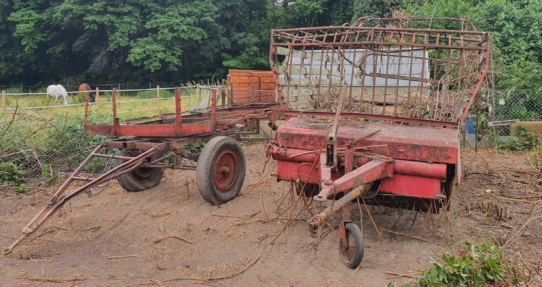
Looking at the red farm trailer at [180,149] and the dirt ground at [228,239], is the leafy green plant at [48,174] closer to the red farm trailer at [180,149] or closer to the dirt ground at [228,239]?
the dirt ground at [228,239]

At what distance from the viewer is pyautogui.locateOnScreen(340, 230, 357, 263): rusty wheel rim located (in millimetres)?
3992

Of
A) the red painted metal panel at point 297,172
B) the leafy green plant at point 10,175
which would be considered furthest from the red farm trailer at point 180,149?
the leafy green plant at point 10,175

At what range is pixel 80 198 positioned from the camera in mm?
7332

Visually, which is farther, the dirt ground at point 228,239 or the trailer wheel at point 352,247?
the dirt ground at point 228,239

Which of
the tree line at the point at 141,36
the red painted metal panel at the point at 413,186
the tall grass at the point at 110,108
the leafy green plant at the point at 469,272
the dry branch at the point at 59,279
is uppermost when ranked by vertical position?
the tree line at the point at 141,36

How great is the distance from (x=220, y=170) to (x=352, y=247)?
2993 mm

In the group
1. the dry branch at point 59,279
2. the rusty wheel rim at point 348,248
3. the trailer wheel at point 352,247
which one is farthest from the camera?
the dry branch at point 59,279

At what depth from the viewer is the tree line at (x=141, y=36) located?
33.0 m

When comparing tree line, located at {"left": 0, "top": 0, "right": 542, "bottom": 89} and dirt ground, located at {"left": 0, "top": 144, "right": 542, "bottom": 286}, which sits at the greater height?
tree line, located at {"left": 0, "top": 0, "right": 542, "bottom": 89}

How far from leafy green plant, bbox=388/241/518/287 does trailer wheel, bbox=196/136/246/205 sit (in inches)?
125

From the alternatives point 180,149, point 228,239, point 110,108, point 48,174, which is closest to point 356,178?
point 228,239

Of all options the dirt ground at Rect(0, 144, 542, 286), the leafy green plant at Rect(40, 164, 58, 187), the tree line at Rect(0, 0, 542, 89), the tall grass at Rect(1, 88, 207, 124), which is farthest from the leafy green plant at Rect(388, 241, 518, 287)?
the tree line at Rect(0, 0, 542, 89)

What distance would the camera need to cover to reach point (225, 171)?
265 inches

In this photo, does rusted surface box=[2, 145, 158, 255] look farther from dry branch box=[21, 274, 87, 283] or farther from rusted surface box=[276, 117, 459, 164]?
rusted surface box=[276, 117, 459, 164]
